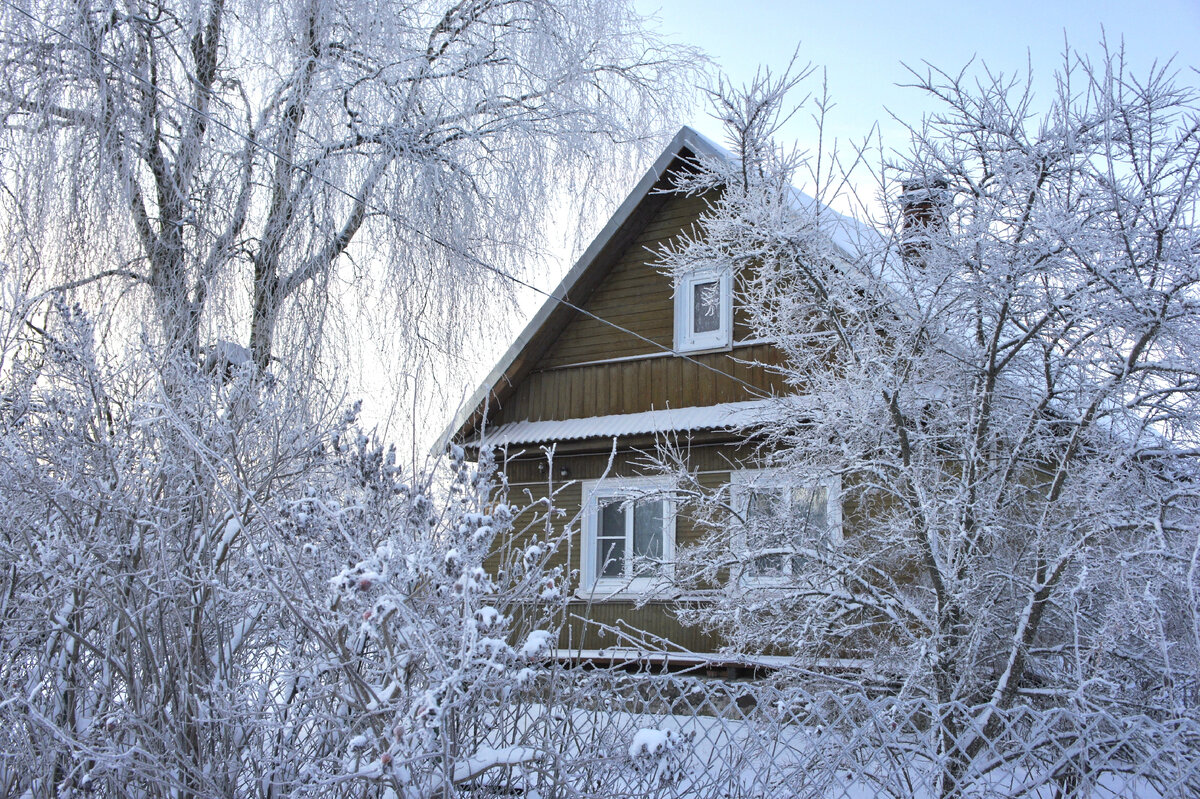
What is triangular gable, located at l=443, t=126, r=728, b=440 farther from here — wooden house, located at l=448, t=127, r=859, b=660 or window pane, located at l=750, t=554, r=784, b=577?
window pane, located at l=750, t=554, r=784, b=577

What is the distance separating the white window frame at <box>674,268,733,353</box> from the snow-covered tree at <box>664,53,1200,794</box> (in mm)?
4398

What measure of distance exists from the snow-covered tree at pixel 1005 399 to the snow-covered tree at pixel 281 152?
1.86 metres

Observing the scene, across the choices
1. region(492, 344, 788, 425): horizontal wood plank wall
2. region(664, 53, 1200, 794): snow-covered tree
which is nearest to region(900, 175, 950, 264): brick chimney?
region(664, 53, 1200, 794): snow-covered tree

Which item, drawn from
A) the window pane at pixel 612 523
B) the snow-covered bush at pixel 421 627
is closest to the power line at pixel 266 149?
the window pane at pixel 612 523

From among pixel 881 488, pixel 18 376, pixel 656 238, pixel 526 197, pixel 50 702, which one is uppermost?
pixel 656 238

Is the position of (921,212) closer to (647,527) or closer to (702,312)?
(702,312)

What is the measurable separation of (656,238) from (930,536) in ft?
21.9

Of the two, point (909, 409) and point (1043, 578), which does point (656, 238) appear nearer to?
point (909, 409)

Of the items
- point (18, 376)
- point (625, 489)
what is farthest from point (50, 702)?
point (625, 489)

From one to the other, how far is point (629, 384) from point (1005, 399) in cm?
577

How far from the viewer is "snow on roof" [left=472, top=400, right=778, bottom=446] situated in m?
9.17

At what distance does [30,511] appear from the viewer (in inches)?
132

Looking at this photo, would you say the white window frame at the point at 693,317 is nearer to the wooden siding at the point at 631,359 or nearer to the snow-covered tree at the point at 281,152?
the wooden siding at the point at 631,359

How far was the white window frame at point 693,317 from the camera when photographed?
10.3m
